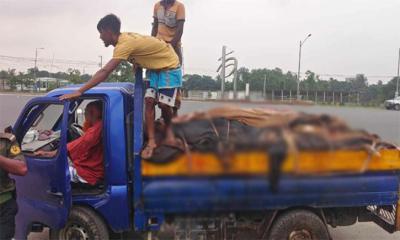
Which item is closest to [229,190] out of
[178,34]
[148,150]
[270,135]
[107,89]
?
[270,135]

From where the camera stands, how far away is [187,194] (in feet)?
6.39

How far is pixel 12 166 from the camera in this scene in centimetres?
293

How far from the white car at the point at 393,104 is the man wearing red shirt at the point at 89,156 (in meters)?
2.18

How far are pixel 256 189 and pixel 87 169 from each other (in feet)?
6.88

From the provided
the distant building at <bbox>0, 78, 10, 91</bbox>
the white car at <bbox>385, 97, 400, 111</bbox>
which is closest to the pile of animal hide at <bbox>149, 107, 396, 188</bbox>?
the white car at <bbox>385, 97, 400, 111</bbox>

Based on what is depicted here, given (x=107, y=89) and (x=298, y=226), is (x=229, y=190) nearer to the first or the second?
(x=298, y=226)

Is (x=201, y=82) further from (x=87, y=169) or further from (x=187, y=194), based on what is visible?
(x=87, y=169)

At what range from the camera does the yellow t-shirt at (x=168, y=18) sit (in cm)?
299

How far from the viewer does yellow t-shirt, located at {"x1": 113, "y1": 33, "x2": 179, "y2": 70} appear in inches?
105

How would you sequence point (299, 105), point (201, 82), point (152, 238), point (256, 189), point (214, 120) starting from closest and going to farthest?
point (256, 189), point (299, 105), point (214, 120), point (201, 82), point (152, 238)

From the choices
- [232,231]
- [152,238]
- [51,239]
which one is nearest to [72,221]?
[51,239]

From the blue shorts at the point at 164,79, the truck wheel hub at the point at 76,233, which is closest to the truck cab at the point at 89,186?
the truck wheel hub at the point at 76,233

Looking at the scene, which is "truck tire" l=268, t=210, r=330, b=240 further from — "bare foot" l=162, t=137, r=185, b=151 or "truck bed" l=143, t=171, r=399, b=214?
"bare foot" l=162, t=137, r=185, b=151

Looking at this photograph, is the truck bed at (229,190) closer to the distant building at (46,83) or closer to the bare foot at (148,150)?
the bare foot at (148,150)
